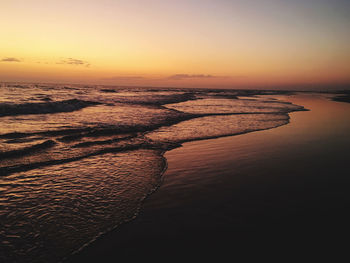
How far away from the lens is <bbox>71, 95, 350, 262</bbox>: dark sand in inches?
135

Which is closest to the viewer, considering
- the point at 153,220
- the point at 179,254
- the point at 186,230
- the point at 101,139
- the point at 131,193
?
the point at 179,254

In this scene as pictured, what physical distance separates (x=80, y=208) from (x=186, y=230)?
2.33 metres

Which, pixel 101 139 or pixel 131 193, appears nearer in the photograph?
pixel 131 193

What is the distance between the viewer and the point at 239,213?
4457mm

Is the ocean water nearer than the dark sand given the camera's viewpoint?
No

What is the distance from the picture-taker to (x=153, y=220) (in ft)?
13.9

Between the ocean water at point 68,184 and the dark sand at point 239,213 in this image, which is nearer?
the dark sand at point 239,213

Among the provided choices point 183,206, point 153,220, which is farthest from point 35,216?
point 183,206

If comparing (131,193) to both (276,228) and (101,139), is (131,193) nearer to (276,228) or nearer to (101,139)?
(276,228)

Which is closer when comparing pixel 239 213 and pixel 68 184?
pixel 239 213

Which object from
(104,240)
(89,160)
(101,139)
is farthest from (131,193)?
(101,139)

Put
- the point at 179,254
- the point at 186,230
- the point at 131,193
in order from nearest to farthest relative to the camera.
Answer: the point at 179,254
the point at 186,230
the point at 131,193

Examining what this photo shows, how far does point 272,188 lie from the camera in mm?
5590

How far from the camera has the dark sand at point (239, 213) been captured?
3.42 metres
